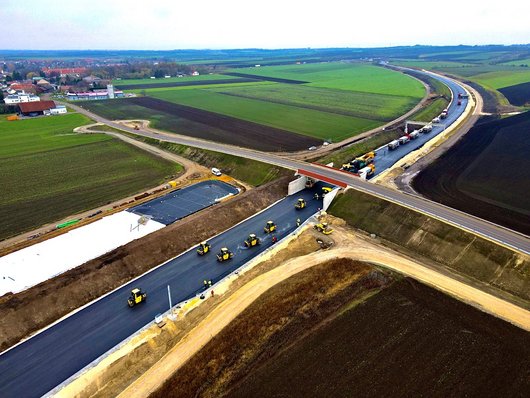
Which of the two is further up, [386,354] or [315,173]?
[315,173]

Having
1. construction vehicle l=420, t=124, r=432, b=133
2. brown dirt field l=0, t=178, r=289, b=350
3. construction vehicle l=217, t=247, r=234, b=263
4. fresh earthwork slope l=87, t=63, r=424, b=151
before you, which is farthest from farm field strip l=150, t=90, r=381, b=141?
construction vehicle l=217, t=247, r=234, b=263

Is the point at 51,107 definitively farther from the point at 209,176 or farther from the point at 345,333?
the point at 345,333

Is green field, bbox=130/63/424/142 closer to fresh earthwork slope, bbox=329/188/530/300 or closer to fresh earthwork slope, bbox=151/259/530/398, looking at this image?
fresh earthwork slope, bbox=329/188/530/300

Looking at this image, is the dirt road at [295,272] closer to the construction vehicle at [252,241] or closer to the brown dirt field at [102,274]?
the construction vehicle at [252,241]

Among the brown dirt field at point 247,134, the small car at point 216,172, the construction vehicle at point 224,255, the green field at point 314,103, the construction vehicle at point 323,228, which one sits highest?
the green field at point 314,103

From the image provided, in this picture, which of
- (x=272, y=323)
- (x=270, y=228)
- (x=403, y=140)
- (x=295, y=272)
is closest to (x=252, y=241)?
(x=270, y=228)

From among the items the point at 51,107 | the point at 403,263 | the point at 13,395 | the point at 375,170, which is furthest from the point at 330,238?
the point at 51,107

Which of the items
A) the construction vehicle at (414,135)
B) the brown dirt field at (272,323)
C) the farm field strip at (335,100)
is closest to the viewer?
the brown dirt field at (272,323)

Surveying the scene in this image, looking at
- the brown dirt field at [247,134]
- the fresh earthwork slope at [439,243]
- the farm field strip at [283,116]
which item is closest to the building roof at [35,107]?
the farm field strip at [283,116]
